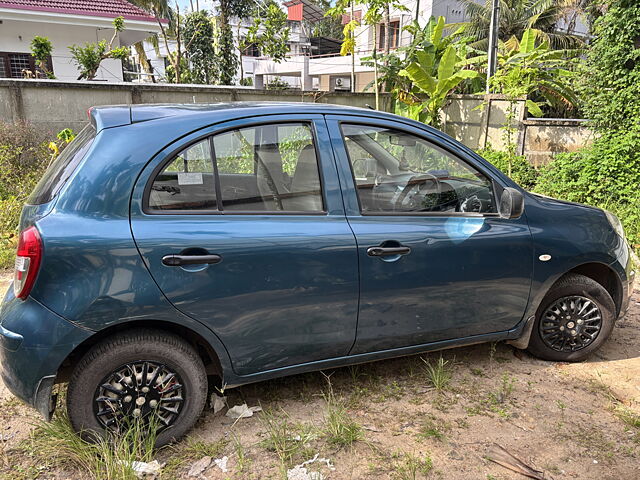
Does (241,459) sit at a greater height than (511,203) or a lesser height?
lesser

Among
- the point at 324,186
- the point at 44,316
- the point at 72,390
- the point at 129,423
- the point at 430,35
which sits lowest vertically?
the point at 129,423

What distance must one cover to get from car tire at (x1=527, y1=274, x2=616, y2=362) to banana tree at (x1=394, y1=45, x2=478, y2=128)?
7.41 metres

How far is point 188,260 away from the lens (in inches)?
104

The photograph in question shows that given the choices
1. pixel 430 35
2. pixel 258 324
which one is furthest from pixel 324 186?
pixel 430 35

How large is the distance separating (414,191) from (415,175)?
0.45 feet

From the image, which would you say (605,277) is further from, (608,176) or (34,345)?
(608,176)

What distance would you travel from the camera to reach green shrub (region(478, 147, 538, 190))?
966 centimetres

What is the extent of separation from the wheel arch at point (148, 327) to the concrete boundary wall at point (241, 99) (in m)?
7.23

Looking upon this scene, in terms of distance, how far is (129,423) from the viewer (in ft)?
8.93

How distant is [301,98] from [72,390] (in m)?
9.37

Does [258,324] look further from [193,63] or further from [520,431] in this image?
[193,63]

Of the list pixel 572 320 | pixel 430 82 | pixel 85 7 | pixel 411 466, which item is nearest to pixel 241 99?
pixel 430 82

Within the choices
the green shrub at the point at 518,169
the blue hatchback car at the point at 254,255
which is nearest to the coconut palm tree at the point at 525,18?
the green shrub at the point at 518,169

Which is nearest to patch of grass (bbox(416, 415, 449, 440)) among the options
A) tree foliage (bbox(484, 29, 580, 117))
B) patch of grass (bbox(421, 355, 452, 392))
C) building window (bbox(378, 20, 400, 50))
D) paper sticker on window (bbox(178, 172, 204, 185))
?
patch of grass (bbox(421, 355, 452, 392))
